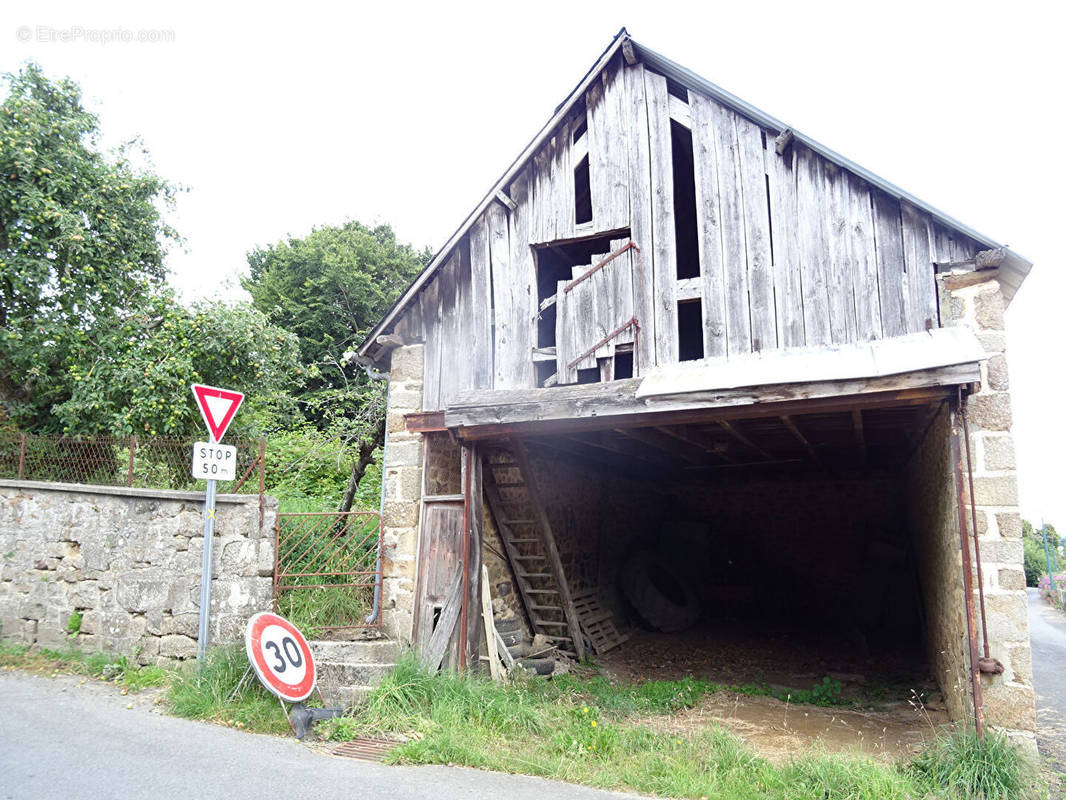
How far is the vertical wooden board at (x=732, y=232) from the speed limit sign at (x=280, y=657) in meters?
4.64

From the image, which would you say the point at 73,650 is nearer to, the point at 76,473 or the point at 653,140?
the point at 76,473

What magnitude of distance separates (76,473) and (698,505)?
37.5 ft

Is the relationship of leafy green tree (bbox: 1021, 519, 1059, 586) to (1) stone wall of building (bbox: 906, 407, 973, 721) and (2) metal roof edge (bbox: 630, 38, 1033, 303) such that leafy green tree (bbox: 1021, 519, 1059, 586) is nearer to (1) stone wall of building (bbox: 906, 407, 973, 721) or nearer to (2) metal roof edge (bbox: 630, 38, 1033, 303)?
(1) stone wall of building (bbox: 906, 407, 973, 721)

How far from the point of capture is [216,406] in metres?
6.40

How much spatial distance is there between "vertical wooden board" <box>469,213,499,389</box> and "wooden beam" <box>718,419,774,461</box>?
2528mm

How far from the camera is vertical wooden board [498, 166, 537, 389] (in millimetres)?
7562

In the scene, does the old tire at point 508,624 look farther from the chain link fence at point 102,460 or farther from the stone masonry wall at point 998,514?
the stone masonry wall at point 998,514

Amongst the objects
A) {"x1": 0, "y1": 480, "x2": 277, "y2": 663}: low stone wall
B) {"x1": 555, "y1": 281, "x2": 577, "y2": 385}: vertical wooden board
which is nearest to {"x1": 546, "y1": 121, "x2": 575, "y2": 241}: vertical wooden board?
{"x1": 555, "y1": 281, "x2": 577, "y2": 385}: vertical wooden board

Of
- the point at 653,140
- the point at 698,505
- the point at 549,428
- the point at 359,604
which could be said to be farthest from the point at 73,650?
the point at 698,505

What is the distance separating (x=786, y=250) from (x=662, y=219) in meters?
1.26

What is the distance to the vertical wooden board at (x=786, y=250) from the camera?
637 cm

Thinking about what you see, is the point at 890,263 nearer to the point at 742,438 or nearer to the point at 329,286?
the point at 742,438

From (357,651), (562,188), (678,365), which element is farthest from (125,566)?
(562,188)

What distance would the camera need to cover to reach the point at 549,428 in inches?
273
